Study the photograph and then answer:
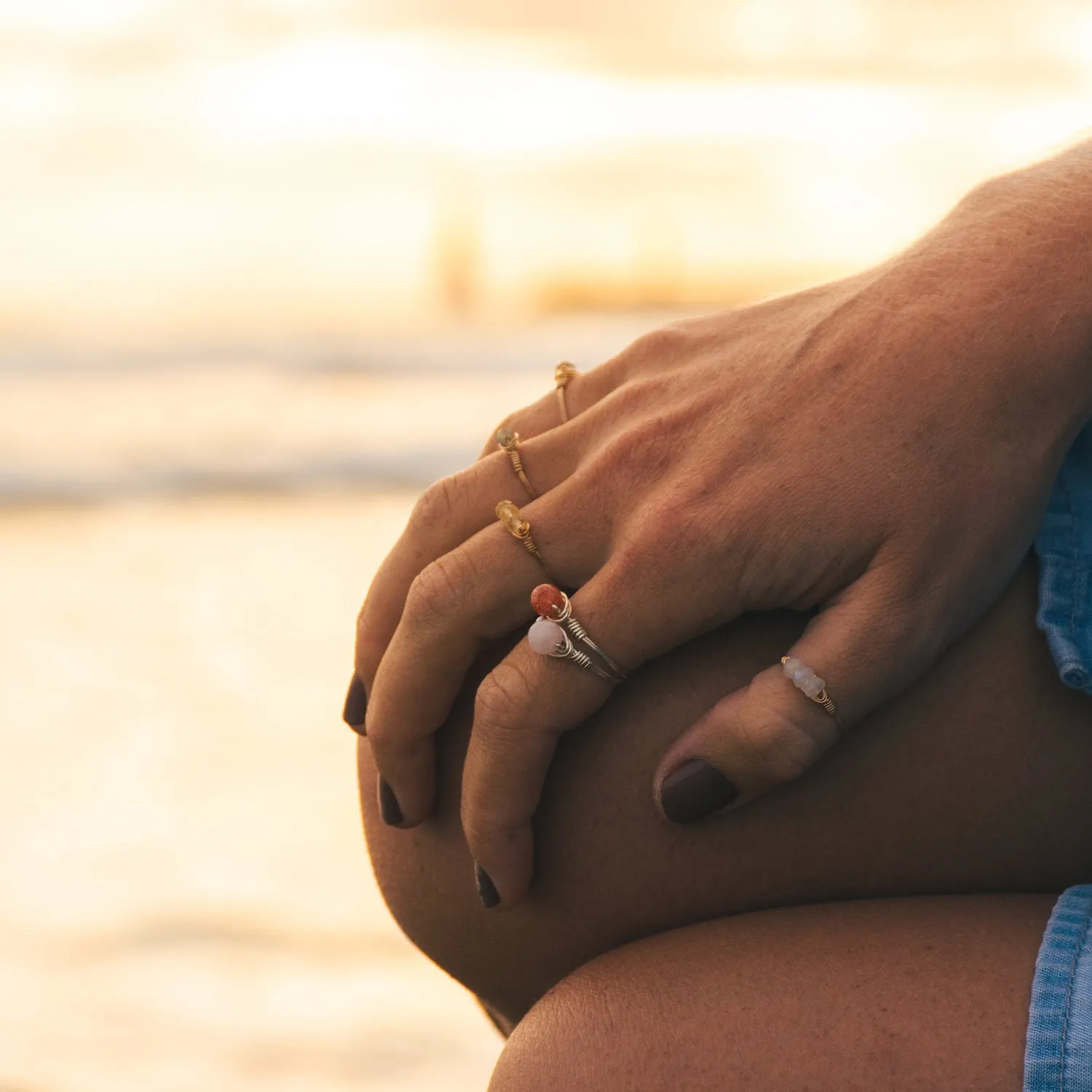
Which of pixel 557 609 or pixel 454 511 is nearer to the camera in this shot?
pixel 557 609

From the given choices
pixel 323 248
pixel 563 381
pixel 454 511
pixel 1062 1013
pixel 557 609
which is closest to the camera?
pixel 1062 1013

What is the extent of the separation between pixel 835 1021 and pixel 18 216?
11.0 m

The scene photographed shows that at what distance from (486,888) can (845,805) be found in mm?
225

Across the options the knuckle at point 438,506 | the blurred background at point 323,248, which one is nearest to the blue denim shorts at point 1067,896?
the knuckle at point 438,506

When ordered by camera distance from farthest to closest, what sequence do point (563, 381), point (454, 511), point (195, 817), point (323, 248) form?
point (323, 248) → point (195, 817) → point (563, 381) → point (454, 511)

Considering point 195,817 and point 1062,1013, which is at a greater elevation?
point 1062,1013

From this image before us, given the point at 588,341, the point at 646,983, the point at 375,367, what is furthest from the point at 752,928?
the point at 588,341

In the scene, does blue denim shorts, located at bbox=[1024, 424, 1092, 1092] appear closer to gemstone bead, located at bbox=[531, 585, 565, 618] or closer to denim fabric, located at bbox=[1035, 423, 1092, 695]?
denim fabric, located at bbox=[1035, 423, 1092, 695]

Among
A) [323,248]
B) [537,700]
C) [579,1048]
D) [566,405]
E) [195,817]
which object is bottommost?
[323,248]

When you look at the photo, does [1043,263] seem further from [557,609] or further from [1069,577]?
[557,609]

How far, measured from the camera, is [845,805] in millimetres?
765

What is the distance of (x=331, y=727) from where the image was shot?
230 cm

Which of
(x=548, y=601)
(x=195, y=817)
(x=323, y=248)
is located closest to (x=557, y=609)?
(x=548, y=601)

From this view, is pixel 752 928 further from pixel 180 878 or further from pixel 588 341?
pixel 588 341
